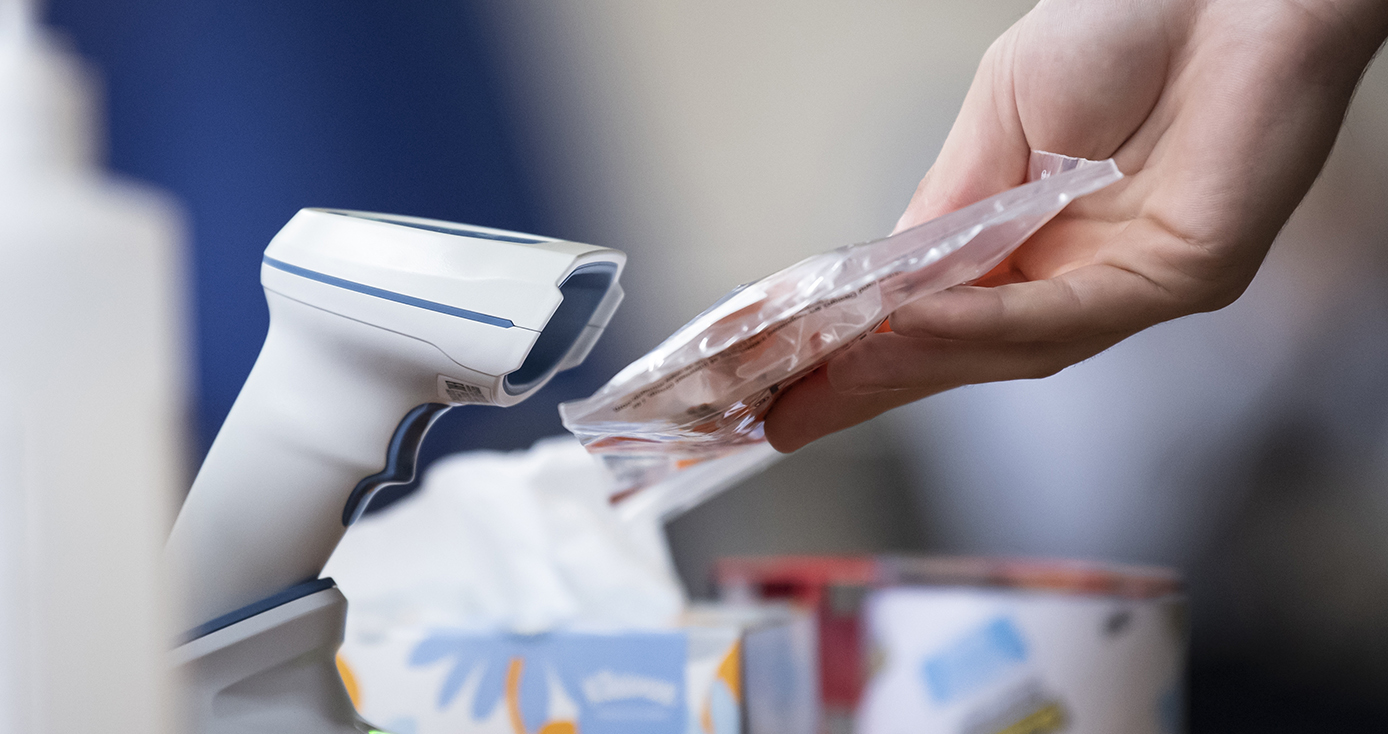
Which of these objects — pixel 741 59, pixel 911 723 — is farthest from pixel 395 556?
pixel 741 59

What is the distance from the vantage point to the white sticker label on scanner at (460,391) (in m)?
0.37

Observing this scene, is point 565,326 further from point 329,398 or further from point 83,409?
point 83,409

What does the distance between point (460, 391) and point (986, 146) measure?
0.35 metres

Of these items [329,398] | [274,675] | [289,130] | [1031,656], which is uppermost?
[289,130]

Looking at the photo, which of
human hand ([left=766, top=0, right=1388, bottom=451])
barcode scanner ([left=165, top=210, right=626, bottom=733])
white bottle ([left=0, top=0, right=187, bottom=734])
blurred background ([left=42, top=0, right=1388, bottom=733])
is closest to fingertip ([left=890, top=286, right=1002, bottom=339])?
human hand ([left=766, top=0, right=1388, bottom=451])

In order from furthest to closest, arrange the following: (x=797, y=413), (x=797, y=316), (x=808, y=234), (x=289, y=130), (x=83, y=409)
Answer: (x=808, y=234) → (x=289, y=130) → (x=797, y=413) → (x=797, y=316) → (x=83, y=409)

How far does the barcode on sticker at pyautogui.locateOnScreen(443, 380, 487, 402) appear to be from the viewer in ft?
1.22

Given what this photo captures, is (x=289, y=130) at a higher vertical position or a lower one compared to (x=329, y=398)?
higher

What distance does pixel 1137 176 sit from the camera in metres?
0.50

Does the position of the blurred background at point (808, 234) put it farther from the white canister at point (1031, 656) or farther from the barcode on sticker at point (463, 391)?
the barcode on sticker at point (463, 391)

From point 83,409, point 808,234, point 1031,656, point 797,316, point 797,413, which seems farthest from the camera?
point 808,234

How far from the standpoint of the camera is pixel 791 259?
36.4 inches

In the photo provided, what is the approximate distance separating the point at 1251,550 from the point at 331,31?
3.05ft

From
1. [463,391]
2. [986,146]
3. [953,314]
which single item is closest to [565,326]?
[463,391]
